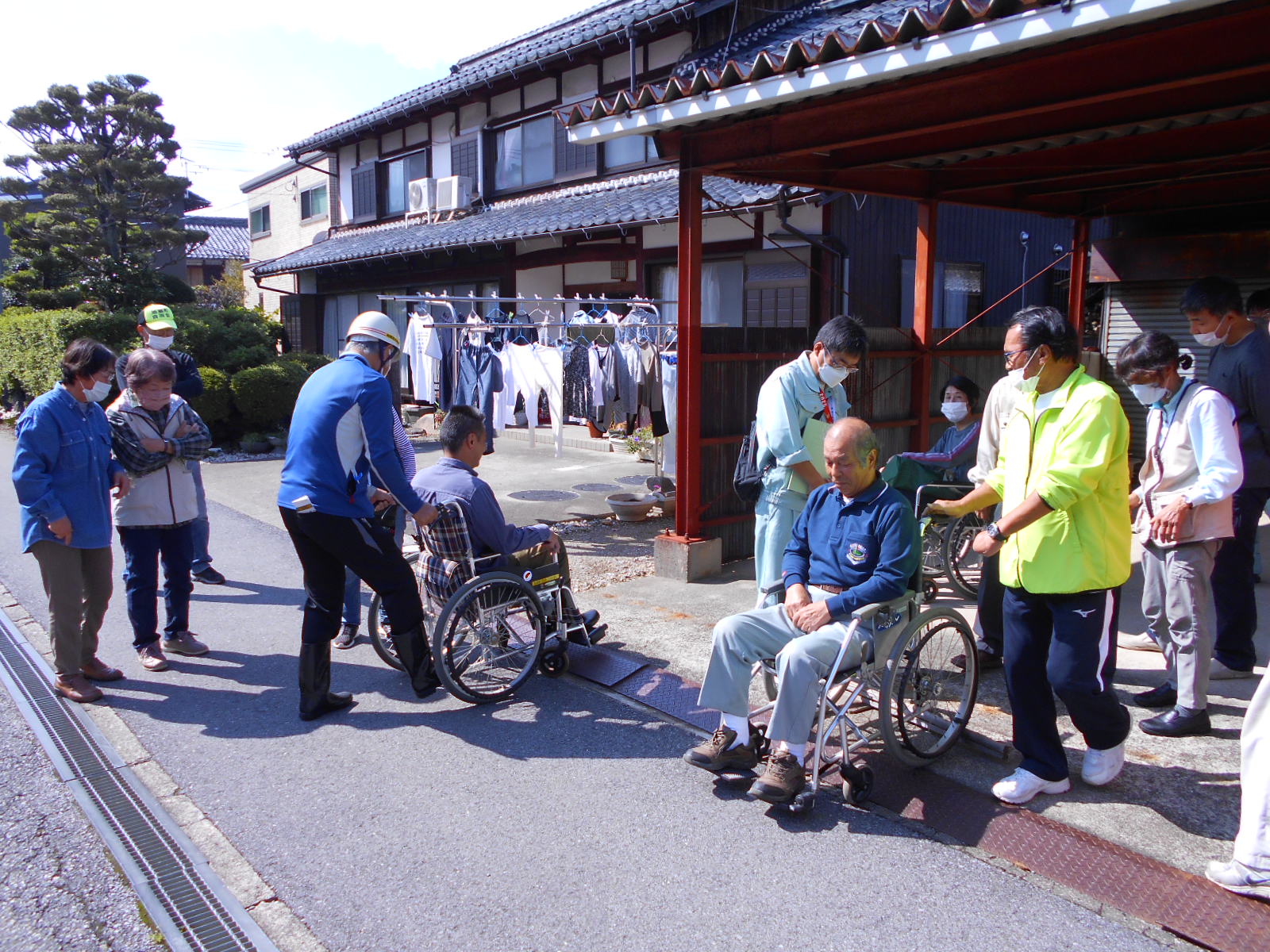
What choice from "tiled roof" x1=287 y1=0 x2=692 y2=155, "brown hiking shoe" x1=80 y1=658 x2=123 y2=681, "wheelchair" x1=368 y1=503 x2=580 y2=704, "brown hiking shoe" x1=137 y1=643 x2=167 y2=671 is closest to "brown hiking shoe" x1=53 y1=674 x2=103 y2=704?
"brown hiking shoe" x1=80 y1=658 x2=123 y2=681

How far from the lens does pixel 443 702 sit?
472 centimetres

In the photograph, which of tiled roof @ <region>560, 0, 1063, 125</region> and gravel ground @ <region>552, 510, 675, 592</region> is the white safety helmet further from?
gravel ground @ <region>552, 510, 675, 592</region>

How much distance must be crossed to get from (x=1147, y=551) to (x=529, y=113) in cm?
1341

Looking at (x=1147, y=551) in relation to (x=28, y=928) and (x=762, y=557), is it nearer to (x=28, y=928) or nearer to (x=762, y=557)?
(x=762, y=557)

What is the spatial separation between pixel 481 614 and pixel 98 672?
7.37 ft

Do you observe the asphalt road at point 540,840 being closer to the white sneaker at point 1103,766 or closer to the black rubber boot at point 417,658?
the black rubber boot at point 417,658

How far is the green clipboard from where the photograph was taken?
4.73 meters

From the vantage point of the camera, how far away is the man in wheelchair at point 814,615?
11.5 ft

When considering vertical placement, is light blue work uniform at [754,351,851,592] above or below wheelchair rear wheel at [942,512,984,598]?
above

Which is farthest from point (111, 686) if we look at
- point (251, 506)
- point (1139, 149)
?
point (1139, 149)

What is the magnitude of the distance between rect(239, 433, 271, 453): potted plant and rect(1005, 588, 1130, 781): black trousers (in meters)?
13.0

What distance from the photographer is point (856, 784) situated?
11.8 ft

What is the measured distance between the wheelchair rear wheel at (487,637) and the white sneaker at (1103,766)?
8.52ft

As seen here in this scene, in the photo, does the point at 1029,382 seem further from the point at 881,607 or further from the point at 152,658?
the point at 152,658
